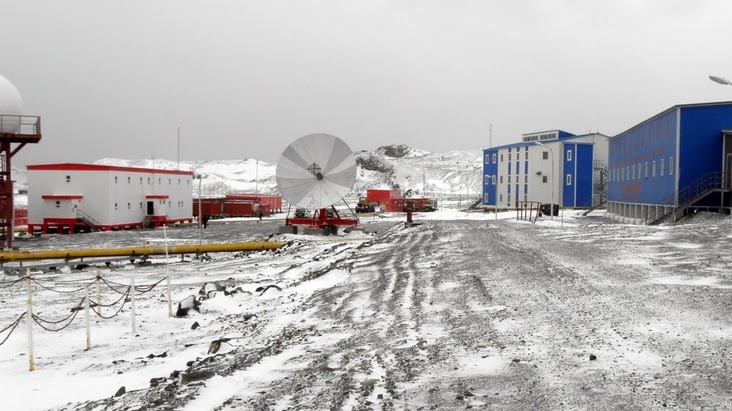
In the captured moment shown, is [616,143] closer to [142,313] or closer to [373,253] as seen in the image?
[373,253]

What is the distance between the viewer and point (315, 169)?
38.8 metres

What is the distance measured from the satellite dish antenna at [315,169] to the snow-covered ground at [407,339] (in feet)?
53.1

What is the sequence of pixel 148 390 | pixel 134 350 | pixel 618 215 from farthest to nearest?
pixel 618 215 < pixel 134 350 < pixel 148 390

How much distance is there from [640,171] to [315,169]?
26.6 metres

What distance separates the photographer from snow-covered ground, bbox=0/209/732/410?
7.75 metres

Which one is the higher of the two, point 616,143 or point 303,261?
point 616,143

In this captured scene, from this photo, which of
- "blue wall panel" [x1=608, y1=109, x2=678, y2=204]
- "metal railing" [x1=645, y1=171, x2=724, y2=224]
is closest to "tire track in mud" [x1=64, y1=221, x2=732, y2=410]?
"metal railing" [x1=645, y1=171, x2=724, y2=224]

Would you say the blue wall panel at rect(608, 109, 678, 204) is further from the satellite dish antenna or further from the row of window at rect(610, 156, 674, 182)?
the satellite dish antenna

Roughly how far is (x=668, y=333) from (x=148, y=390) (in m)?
8.65

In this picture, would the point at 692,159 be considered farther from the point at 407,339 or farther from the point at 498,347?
A: the point at 407,339

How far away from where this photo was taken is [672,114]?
1540 inches

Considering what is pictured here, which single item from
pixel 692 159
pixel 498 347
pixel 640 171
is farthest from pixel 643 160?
pixel 498 347

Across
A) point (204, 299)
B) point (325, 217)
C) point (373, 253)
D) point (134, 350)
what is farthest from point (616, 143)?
point (134, 350)

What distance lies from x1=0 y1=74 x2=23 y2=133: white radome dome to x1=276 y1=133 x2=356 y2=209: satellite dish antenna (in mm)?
19789
